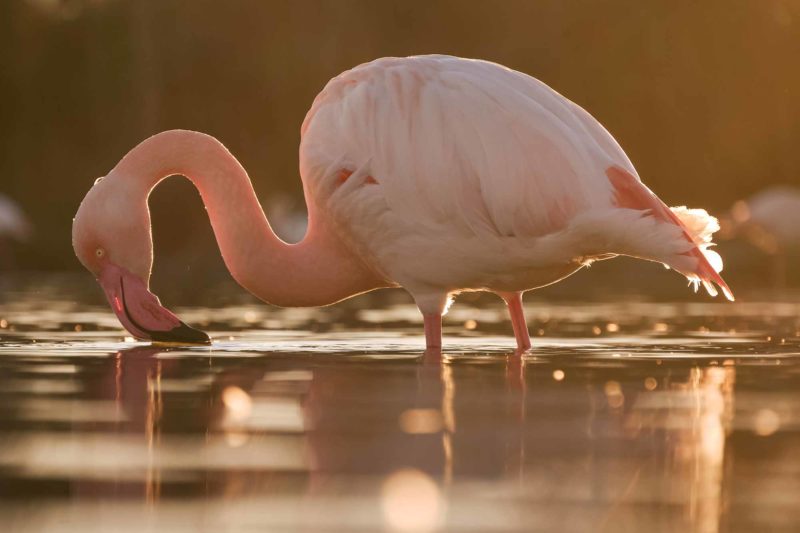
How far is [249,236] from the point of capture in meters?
9.05

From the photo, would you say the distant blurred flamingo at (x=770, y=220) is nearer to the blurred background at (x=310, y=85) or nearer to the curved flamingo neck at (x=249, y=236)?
the blurred background at (x=310, y=85)

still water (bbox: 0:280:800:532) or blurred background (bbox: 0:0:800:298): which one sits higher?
blurred background (bbox: 0:0:800:298)

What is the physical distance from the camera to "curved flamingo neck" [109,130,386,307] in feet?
29.2

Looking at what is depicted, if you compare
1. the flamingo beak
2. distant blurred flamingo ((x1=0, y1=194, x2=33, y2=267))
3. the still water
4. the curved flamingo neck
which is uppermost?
distant blurred flamingo ((x1=0, y1=194, x2=33, y2=267))

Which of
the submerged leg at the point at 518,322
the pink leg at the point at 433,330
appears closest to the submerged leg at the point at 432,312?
the pink leg at the point at 433,330

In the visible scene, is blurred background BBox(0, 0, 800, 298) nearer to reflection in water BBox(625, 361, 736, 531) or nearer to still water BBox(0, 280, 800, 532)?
still water BBox(0, 280, 800, 532)

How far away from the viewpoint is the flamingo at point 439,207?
25.8ft

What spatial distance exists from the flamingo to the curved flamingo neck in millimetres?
11

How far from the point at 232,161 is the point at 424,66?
141cm

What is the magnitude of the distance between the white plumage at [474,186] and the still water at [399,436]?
49 centimetres

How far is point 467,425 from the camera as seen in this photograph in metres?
5.43

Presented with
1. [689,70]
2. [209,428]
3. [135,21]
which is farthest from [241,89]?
[209,428]

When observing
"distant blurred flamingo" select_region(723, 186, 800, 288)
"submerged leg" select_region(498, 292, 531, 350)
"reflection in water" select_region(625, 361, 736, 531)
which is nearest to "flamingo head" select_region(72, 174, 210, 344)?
"submerged leg" select_region(498, 292, 531, 350)

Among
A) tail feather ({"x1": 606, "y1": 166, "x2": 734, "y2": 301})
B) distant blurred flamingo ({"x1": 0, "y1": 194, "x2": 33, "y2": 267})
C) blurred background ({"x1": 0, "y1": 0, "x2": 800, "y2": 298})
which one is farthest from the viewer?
blurred background ({"x1": 0, "y1": 0, "x2": 800, "y2": 298})
